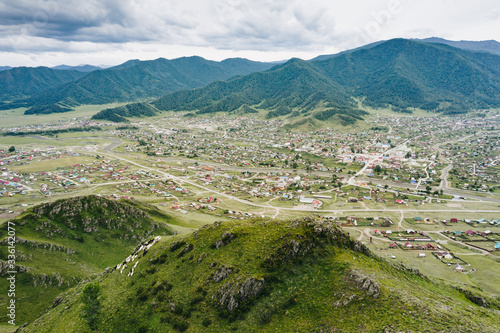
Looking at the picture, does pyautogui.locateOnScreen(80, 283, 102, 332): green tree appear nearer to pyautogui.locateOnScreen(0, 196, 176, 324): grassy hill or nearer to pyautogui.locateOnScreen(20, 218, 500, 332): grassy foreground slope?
pyautogui.locateOnScreen(20, 218, 500, 332): grassy foreground slope

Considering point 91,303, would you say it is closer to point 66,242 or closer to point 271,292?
point 271,292

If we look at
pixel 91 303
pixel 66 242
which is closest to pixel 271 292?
pixel 91 303

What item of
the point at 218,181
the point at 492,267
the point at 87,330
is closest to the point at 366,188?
the point at 492,267

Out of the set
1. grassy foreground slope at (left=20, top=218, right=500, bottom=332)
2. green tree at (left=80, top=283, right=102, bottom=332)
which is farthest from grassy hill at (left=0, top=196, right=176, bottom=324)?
green tree at (left=80, top=283, right=102, bottom=332)

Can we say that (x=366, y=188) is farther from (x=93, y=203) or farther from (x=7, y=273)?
(x=7, y=273)

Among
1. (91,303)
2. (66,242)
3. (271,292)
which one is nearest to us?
(91,303)

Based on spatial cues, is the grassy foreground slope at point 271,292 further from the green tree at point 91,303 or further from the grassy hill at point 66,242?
the grassy hill at point 66,242
